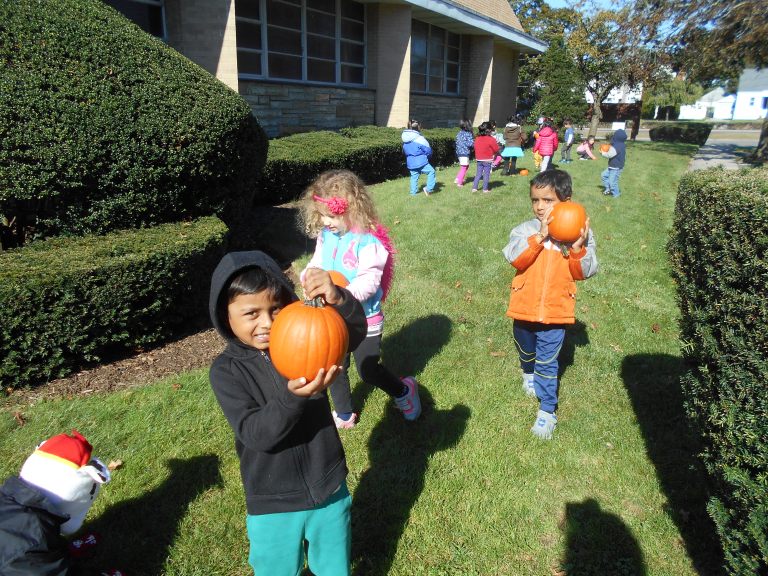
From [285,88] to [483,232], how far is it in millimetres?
8204

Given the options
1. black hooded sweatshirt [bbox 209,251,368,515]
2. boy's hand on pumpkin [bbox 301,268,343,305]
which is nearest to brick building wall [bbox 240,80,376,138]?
boy's hand on pumpkin [bbox 301,268,343,305]

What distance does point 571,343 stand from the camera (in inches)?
209

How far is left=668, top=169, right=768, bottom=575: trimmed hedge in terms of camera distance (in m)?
2.14

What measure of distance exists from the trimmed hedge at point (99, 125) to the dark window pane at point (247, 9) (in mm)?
8358

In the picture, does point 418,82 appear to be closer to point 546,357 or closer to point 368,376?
point 546,357

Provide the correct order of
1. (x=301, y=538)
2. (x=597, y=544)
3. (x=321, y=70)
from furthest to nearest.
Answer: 1. (x=321, y=70)
2. (x=597, y=544)
3. (x=301, y=538)

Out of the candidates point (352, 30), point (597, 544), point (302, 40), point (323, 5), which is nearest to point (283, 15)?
point (302, 40)

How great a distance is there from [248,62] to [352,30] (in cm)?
457

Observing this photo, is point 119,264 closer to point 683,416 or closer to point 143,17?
point 683,416

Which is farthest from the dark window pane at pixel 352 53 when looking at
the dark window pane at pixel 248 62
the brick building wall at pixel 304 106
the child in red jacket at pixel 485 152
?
the child in red jacket at pixel 485 152

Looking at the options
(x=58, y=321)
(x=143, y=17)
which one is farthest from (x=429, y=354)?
(x=143, y=17)

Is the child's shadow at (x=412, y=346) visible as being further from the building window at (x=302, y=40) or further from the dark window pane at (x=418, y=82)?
the dark window pane at (x=418, y=82)

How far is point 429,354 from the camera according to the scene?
5020 mm

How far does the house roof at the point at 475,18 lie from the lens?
18.3 meters
